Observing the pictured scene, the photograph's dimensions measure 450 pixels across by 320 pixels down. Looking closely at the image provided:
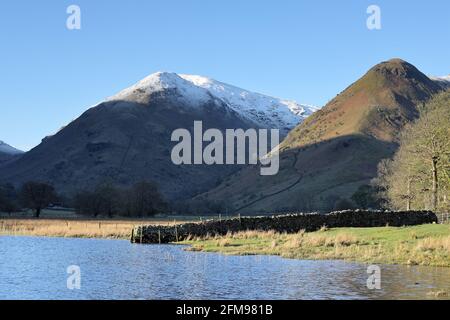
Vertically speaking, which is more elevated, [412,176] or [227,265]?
[412,176]

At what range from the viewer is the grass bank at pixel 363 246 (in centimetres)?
3584

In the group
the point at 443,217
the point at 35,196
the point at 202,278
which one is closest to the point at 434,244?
the point at 202,278

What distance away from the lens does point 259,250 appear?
143 feet

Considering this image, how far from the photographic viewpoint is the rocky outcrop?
56.2 m

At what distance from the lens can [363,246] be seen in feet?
138

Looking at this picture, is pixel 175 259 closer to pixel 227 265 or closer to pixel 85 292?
pixel 227 265

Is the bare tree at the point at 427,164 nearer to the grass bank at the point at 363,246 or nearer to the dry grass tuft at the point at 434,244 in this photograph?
the grass bank at the point at 363,246

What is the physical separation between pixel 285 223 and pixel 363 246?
18.3 metres

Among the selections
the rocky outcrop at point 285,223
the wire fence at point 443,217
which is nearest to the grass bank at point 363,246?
the rocky outcrop at point 285,223

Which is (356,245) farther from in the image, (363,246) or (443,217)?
(443,217)
